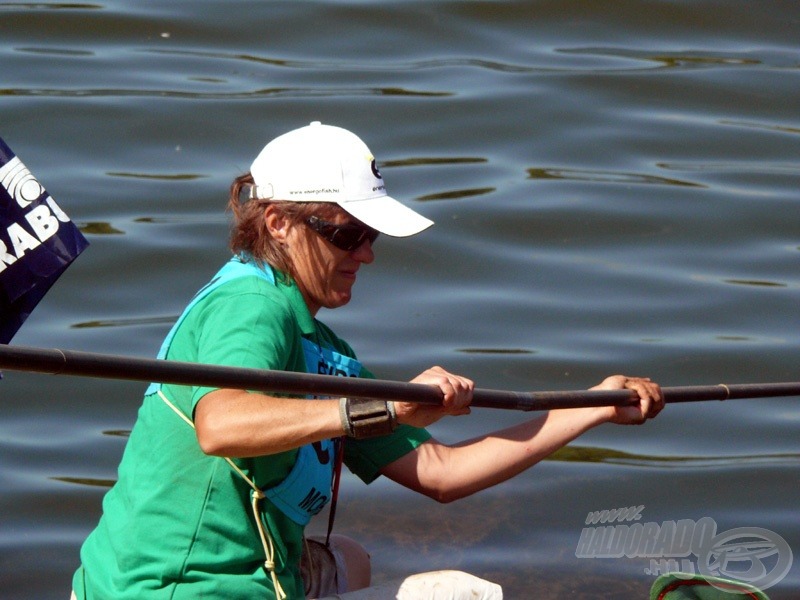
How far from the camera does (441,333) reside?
693 centimetres

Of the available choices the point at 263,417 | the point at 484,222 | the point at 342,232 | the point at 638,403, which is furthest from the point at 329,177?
the point at 484,222

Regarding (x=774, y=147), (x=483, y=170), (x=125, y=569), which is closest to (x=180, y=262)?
(x=483, y=170)

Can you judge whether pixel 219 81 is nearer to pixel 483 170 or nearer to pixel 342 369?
pixel 483 170

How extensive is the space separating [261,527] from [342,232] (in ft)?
2.39

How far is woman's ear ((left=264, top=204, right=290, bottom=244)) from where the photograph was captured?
312 cm

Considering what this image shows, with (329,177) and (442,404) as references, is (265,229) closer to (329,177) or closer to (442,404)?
(329,177)

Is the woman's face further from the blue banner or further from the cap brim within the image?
the blue banner

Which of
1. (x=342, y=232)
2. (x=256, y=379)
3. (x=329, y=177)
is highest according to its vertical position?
(x=329, y=177)

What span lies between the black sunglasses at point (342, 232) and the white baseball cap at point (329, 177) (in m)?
0.04

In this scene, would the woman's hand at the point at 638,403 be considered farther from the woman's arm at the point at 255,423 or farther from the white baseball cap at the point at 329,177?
the woman's arm at the point at 255,423

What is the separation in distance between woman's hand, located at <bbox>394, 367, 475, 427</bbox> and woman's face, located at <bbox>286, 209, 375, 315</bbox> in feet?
1.35

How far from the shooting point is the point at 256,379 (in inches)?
98.6

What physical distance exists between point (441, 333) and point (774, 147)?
129 inches

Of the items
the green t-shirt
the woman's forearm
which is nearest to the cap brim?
the green t-shirt
